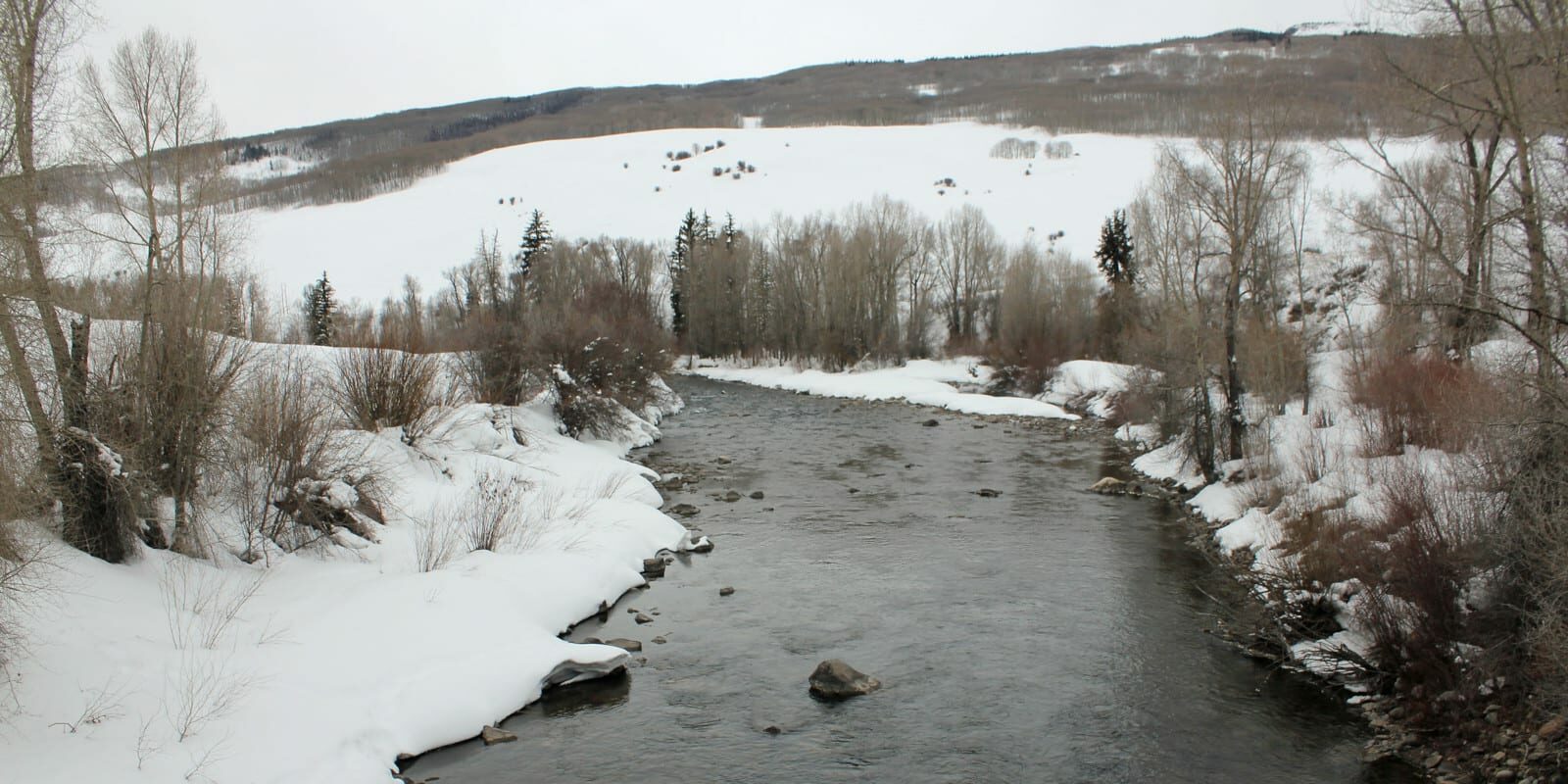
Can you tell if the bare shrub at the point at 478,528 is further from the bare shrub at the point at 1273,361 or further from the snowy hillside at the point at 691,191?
the snowy hillside at the point at 691,191

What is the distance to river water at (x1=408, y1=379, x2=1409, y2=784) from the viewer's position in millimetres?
8883

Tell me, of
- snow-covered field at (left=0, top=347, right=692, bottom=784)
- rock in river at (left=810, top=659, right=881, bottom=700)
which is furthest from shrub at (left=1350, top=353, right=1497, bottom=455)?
snow-covered field at (left=0, top=347, right=692, bottom=784)

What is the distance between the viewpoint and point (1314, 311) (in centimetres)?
4084

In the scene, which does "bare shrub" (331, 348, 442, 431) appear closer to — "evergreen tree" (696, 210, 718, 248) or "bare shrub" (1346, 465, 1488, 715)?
"bare shrub" (1346, 465, 1488, 715)

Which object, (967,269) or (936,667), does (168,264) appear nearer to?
(936,667)

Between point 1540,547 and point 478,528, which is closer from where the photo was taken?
point 1540,547

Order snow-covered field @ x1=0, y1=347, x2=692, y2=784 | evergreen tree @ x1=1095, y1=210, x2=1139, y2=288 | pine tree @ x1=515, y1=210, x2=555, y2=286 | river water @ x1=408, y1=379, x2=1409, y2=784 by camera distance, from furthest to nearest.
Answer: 1. pine tree @ x1=515, y1=210, x2=555, y2=286
2. evergreen tree @ x1=1095, y1=210, x2=1139, y2=288
3. river water @ x1=408, y1=379, x2=1409, y2=784
4. snow-covered field @ x1=0, y1=347, x2=692, y2=784

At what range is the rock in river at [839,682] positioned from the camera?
1033 centimetres

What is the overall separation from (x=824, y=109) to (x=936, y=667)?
147194 millimetres

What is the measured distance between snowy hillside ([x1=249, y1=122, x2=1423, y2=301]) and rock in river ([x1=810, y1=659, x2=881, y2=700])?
64.0 meters

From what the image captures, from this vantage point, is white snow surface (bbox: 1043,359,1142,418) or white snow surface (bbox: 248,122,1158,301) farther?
white snow surface (bbox: 248,122,1158,301)

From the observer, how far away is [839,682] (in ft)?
34.2

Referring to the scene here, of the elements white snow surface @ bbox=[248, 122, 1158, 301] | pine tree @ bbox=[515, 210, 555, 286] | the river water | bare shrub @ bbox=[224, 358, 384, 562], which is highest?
white snow surface @ bbox=[248, 122, 1158, 301]

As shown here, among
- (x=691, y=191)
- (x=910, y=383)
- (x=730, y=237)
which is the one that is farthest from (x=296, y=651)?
(x=691, y=191)
